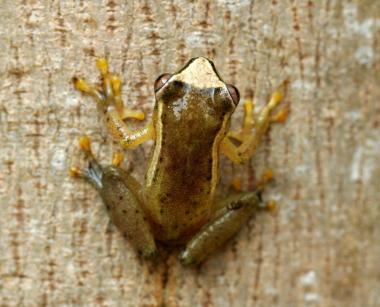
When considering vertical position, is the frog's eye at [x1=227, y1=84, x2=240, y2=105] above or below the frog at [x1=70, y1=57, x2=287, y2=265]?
above

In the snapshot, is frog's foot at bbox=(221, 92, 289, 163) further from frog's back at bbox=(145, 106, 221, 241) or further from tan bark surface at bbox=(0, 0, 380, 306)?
frog's back at bbox=(145, 106, 221, 241)

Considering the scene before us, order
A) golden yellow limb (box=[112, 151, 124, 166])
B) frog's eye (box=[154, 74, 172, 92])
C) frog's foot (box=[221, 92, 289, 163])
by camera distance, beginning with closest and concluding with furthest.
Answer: frog's eye (box=[154, 74, 172, 92]), golden yellow limb (box=[112, 151, 124, 166]), frog's foot (box=[221, 92, 289, 163])

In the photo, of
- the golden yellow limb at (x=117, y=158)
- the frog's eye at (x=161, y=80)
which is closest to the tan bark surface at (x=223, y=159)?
the golden yellow limb at (x=117, y=158)

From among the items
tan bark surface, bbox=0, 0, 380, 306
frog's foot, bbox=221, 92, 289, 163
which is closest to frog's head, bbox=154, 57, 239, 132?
tan bark surface, bbox=0, 0, 380, 306

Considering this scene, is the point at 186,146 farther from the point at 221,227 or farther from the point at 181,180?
the point at 221,227

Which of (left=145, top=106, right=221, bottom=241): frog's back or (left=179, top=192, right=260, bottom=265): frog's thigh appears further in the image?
(left=179, top=192, right=260, bottom=265): frog's thigh

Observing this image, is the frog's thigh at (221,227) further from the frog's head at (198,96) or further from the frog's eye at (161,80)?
the frog's eye at (161,80)

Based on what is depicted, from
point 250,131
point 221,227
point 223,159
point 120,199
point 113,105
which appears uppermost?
point 113,105

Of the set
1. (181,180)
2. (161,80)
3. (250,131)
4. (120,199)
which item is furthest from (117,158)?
(250,131)
